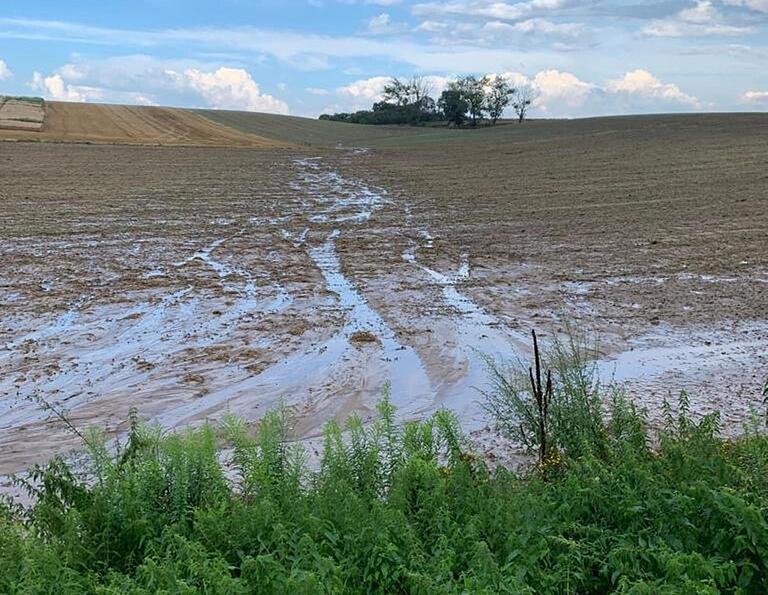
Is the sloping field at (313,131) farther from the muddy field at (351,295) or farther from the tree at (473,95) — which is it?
the muddy field at (351,295)

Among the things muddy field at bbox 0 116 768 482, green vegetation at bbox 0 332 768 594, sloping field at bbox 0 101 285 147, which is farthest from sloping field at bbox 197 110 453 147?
green vegetation at bbox 0 332 768 594

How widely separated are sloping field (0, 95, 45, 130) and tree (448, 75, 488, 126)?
55849 millimetres

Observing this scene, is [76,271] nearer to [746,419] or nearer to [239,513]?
[239,513]

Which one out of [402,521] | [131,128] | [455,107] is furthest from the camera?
[455,107]

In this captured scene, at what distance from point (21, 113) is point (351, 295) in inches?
2709

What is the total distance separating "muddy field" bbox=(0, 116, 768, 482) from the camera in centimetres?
875

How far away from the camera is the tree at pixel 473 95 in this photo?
105m

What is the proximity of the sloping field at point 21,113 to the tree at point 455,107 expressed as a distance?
52906 millimetres

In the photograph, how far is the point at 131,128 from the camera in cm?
6712

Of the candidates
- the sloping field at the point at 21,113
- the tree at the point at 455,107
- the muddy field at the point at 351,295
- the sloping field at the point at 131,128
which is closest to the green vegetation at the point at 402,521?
the muddy field at the point at 351,295

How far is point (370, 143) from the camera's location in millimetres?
75750

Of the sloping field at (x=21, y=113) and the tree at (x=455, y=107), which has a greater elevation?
the tree at (x=455, y=107)

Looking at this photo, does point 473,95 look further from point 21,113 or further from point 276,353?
point 276,353

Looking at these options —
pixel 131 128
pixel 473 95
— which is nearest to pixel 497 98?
pixel 473 95
